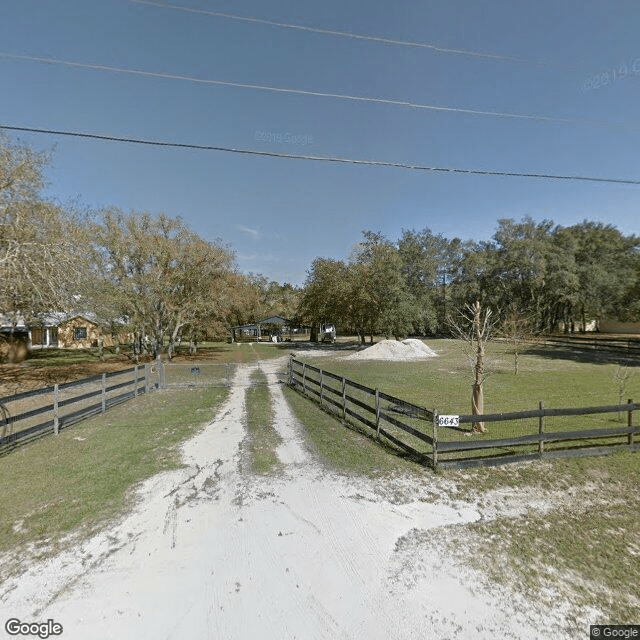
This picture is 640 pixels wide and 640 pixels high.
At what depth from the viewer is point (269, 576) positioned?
11.8 ft

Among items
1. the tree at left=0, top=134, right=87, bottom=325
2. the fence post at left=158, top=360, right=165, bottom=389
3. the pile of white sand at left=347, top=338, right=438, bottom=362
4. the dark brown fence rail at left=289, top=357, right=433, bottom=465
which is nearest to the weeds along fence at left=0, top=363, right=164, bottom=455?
the fence post at left=158, top=360, right=165, bottom=389

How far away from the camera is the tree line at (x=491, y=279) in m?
36.1

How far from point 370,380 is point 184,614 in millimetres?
14840

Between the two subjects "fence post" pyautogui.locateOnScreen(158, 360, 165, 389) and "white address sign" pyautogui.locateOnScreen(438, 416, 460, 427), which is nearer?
"white address sign" pyautogui.locateOnScreen(438, 416, 460, 427)

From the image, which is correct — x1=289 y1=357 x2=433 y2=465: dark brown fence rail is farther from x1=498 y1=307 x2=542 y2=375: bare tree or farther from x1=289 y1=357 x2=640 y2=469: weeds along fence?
x1=498 y1=307 x2=542 y2=375: bare tree

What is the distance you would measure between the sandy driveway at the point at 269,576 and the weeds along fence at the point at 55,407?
14.9 ft

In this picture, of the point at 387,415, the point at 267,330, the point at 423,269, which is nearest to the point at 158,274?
the point at 387,415

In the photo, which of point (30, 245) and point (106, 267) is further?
point (106, 267)

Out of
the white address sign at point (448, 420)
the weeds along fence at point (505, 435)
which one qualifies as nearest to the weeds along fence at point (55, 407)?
the weeds along fence at point (505, 435)

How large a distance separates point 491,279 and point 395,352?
34.2 meters

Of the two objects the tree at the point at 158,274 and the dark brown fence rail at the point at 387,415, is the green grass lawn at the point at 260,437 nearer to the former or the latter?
the dark brown fence rail at the point at 387,415

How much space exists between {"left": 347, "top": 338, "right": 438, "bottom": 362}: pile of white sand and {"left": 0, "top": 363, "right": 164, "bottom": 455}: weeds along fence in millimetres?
17490

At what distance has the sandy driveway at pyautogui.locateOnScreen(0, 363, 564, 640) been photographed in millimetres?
3002

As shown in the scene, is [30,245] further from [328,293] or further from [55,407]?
[328,293]
